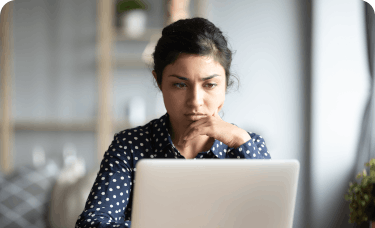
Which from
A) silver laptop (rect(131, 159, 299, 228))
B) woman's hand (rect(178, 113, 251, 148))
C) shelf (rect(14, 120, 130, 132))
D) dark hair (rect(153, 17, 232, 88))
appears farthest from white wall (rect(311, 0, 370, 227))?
silver laptop (rect(131, 159, 299, 228))

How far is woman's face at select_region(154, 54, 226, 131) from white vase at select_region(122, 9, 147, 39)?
1.61 metres

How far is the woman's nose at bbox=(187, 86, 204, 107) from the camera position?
0.97 metres

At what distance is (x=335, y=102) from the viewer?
2578 millimetres

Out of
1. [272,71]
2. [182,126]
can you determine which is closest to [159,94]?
[272,71]

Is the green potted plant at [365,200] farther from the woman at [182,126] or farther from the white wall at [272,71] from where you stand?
the white wall at [272,71]

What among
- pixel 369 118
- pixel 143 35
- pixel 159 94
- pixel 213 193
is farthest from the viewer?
pixel 159 94

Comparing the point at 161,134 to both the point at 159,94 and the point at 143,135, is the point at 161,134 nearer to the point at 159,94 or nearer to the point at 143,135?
the point at 143,135

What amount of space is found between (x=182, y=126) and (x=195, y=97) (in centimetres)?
15

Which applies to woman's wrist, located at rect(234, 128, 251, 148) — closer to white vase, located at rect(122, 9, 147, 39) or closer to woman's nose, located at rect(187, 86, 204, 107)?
woman's nose, located at rect(187, 86, 204, 107)

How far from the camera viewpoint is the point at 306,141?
2.66m

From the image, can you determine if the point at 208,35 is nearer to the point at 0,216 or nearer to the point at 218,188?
the point at 218,188

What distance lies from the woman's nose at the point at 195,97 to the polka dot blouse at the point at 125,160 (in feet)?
0.57

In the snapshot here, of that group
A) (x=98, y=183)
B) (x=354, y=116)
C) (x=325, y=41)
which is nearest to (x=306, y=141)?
(x=354, y=116)

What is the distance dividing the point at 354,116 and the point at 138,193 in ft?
8.30
